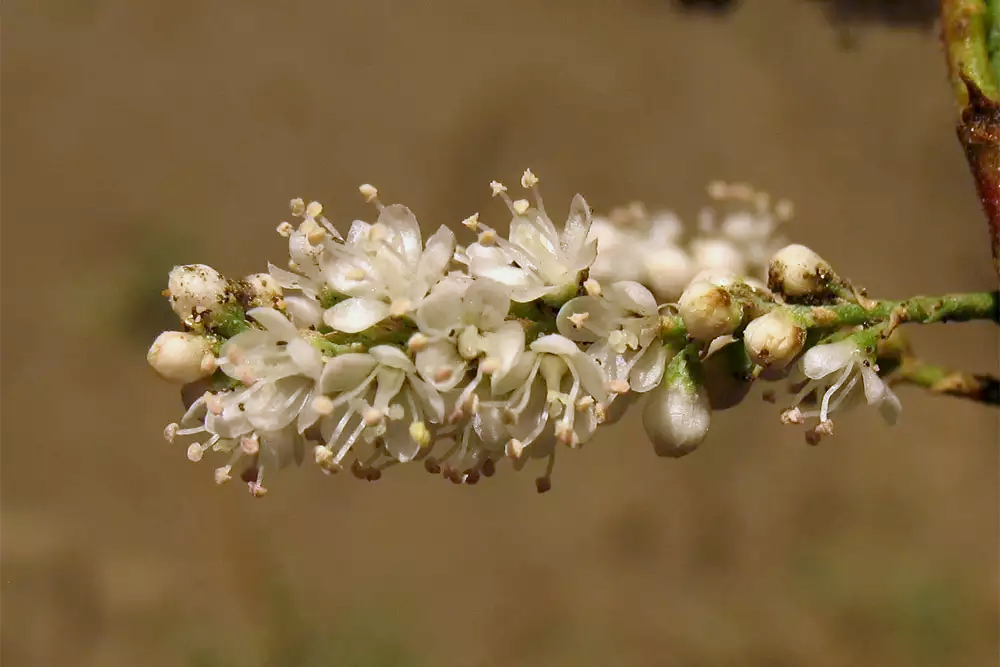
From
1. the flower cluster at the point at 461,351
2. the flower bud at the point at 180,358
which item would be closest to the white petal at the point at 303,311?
the flower cluster at the point at 461,351

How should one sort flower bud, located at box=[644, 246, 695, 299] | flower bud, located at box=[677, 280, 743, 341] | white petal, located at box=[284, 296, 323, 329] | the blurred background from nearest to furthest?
1. flower bud, located at box=[677, 280, 743, 341]
2. white petal, located at box=[284, 296, 323, 329]
3. flower bud, located at box=[644, 246, 695, 299]
4. the blurred background

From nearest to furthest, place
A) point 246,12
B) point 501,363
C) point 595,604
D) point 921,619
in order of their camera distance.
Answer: point 501,363 → point 921,619 → point 595,604 → point 246,12

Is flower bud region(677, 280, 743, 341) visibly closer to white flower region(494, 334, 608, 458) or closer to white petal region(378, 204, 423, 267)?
white flower region(494, 334, 608, 458)

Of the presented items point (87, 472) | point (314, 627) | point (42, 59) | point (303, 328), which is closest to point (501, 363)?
point (303, 328)

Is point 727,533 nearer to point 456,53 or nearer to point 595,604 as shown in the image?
point 595,604

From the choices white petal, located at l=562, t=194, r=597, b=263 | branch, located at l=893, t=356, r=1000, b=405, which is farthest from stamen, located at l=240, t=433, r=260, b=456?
branch, located at l=893, t=356, r=1000, b=405

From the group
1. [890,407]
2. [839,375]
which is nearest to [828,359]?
[839,375]

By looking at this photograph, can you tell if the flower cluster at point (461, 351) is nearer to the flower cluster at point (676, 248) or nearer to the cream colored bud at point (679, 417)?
the cream colored bud at point (679, 417)
